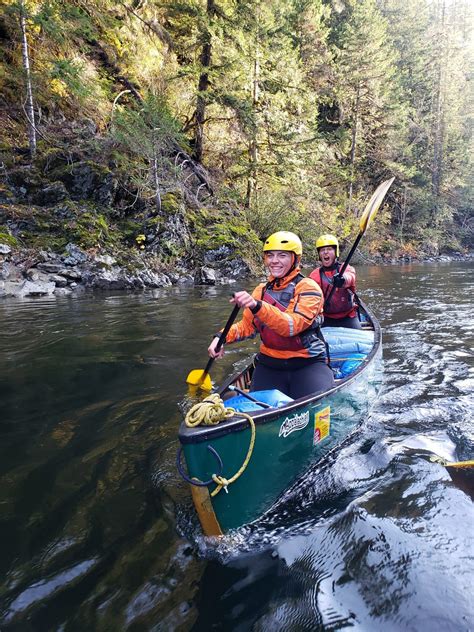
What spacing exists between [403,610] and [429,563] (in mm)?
425

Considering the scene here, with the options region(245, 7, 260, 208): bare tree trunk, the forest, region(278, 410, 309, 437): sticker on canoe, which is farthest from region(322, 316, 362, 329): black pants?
region(245, 7, 260, 208): bare tree trunk

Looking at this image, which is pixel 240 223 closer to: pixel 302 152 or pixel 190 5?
pixel 302 152

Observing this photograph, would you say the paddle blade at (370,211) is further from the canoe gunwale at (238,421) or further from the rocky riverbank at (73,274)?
the rocky riverbank at (73,274)

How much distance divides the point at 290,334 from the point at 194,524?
1550mm

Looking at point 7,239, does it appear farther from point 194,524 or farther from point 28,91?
point 194,524

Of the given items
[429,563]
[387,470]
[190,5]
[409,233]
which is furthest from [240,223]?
[409,233]

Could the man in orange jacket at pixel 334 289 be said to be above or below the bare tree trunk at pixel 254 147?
below

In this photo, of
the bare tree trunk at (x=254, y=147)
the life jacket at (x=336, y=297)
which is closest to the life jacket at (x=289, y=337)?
the life jacket at (x=336, y=297)

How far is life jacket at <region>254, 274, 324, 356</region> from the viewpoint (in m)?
3.65

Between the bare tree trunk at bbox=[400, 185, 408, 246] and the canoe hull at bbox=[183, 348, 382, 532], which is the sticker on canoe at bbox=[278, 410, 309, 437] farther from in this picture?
the bare tree trunk at bbox=[400, 185, 408, 246]

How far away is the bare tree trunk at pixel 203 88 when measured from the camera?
51.8ft

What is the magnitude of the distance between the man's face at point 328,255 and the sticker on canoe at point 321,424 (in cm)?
328

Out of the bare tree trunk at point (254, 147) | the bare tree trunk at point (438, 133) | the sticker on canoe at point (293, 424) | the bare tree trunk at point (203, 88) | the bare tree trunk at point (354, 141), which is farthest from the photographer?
the bare tree trunk at point (438, 133)

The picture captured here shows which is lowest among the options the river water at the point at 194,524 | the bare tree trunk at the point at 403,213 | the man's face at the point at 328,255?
the river water at the point at 194,524
